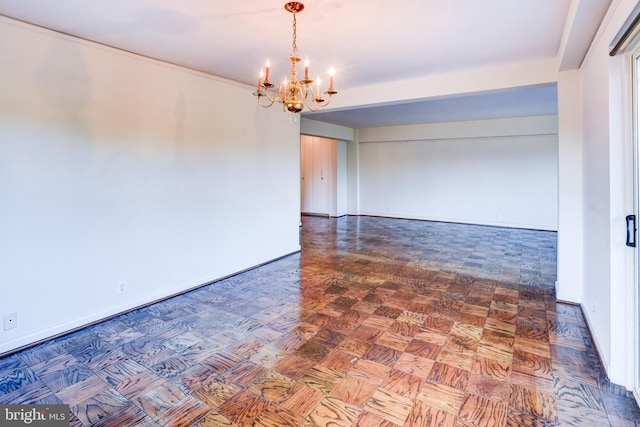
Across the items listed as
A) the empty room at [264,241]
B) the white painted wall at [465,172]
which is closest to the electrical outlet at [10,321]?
the empty room at [264,241]

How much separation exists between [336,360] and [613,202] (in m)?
2.08

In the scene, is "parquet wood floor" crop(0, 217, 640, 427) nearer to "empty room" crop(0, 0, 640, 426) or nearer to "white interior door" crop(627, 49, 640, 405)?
"empty room" crop(0, 0, 640, 426)

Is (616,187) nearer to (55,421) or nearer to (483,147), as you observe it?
(55,421)

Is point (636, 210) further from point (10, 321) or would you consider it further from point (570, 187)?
point (10, 321)

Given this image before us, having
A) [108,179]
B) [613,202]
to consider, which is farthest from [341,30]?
[108,179]

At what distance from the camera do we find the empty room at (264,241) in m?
1.99

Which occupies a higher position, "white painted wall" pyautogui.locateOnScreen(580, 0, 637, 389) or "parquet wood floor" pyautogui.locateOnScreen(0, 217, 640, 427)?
"white painted wall" pyautogui.locateOnScreen(580, 0, 637, 389)

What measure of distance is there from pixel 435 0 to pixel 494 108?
4.96m

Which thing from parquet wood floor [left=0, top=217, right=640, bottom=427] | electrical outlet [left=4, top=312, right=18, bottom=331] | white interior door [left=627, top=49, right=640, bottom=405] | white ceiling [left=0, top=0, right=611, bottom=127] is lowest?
parquet wood floor [left=0, top=217, right=640, bottom=427]

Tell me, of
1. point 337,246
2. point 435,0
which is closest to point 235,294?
point 337,246

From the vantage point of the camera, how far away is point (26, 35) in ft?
8.34

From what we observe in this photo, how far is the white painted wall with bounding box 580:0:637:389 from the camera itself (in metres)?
1.99

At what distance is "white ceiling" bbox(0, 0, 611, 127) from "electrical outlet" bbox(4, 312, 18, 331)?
7.34 ft

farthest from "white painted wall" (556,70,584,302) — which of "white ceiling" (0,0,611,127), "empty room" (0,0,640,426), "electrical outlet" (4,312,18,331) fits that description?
"electrical outlet" (4,312,18,331)
